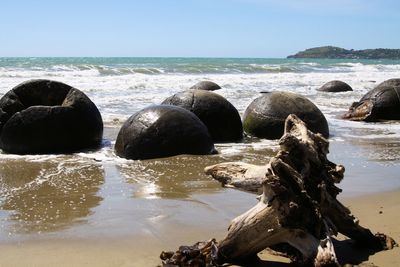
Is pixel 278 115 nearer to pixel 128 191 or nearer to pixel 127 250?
pixel 128 191

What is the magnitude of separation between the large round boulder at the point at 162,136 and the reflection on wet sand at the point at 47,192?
671mm

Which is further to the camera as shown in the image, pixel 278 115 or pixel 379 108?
pixel 379 108

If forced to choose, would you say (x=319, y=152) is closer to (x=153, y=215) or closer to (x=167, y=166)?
(x=153, y=215)

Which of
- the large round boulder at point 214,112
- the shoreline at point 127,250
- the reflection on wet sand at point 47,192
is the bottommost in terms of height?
the reflection on wet sand at point 47,192

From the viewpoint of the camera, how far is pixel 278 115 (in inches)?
364

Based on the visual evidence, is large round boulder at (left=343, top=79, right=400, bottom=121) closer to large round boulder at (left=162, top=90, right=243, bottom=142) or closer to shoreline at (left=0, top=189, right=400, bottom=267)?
large round boulder at (left=162, top=90, right=243, bottom=142)

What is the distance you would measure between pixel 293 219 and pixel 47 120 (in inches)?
210

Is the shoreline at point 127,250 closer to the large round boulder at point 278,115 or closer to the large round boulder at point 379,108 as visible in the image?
the large round boulder at point 278,115

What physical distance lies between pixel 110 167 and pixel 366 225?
11.4ft

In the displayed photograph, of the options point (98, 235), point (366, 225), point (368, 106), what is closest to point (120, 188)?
point (98, 235)

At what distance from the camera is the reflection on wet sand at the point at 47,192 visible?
4.51 metres

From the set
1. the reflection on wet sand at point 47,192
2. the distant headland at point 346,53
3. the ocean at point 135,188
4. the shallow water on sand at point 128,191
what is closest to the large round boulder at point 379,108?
the ocean at point 135,188

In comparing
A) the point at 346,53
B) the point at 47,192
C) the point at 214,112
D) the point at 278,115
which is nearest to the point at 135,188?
the point at 47,192

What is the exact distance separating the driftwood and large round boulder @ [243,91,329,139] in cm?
556
